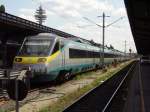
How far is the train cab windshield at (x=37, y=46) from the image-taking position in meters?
25.7

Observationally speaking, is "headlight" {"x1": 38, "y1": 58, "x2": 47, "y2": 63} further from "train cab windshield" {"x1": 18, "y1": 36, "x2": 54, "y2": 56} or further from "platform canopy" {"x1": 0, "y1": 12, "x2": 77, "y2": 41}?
"platform canopy" {"x1": 0, "y1": 12, "x2": 77, "y2": 41}

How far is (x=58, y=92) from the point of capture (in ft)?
77.2

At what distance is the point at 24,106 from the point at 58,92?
6099 millimetres

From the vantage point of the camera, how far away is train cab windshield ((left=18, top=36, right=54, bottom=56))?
2567cm

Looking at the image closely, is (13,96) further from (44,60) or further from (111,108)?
(44,60)

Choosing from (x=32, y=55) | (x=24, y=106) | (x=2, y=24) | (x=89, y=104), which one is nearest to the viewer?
(x=24, y=106)

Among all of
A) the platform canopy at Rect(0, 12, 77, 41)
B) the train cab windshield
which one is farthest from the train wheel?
the platform canopy at Rect(0, 12, 77, 41)

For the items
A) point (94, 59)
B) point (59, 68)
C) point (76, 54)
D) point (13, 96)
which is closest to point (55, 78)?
point (59, 68)

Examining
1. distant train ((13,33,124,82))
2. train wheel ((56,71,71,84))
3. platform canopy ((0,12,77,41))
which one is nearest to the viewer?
distant train ((13,33,124,82))

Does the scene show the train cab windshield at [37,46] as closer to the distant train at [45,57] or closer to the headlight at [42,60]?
the distant train at [45,57]

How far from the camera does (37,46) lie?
2614 centimetres

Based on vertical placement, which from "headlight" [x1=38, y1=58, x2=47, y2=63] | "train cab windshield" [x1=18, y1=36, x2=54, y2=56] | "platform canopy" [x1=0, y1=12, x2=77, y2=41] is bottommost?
"headlight" [x1=38, y1=58, x2=47, y2=63]

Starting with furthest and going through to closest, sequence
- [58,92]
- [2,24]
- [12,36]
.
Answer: [12,36]
[2,24]
[58,92]

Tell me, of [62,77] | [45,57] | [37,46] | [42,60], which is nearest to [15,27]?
[62,77]
